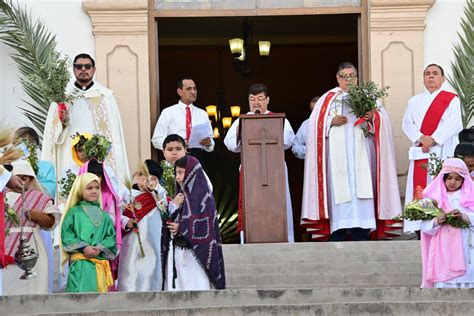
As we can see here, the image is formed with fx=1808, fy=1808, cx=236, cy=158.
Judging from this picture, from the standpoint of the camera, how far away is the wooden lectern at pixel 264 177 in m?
17.8

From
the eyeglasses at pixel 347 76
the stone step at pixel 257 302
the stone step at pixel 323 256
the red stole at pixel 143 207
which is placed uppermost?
the eyeglasses at pixel 347 76

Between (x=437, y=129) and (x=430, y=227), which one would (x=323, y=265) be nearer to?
(x=430, y=227)

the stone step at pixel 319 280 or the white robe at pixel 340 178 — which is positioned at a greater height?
the white robe at pixel 340 178

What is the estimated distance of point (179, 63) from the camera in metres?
28.9

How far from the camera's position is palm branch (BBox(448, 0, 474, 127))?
2005 centimetres

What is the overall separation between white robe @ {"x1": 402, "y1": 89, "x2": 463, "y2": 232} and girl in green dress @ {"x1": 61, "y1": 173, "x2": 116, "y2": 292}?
4.22 metres

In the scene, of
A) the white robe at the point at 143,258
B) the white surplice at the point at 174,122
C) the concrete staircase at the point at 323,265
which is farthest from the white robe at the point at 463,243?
the white surplice at the point at 174,122

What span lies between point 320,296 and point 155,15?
27.6ft

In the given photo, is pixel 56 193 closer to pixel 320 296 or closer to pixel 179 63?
pixel 320 296

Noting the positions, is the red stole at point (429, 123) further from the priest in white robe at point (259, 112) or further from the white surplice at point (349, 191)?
the priest in white robe at point (259, 112)

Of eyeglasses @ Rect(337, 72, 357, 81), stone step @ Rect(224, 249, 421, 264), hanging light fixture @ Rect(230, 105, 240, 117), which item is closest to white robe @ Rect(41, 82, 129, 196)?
stone step @ Rect(224, 249, 421, 264)

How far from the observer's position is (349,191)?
19.2 m

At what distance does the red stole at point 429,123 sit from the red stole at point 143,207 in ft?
12.4

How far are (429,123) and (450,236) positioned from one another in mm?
3422
